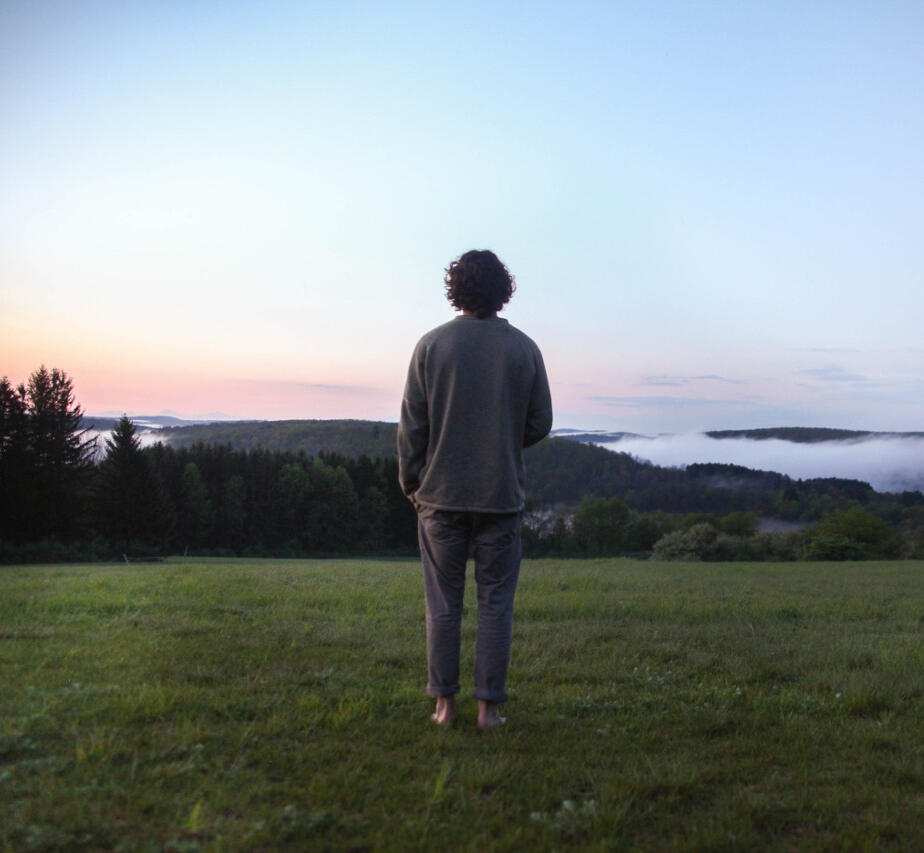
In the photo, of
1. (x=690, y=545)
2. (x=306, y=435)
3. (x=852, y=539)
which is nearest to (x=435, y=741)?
(x=690, y=545)

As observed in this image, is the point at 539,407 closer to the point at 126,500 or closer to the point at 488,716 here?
the point at 488,716

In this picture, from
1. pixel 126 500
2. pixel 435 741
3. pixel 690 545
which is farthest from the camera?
pixel 126 500

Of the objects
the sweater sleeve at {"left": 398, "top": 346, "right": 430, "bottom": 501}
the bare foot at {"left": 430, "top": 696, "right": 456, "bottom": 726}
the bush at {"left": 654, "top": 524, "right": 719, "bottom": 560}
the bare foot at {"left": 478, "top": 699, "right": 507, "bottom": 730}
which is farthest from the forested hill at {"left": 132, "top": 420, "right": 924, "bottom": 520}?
the bare foot at {"left": 478, "top": 699, "right": 507, "bottom": 730}

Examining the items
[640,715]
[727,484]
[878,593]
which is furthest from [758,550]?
[727,484]

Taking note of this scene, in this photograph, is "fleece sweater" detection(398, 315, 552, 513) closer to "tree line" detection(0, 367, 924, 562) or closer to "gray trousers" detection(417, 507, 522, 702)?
"gray trousers" detection(417, 507, 522, 702)

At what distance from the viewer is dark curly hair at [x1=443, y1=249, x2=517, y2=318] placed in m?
4.32

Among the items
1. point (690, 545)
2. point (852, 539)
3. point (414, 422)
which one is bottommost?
point (852, 539)

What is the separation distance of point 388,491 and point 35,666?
78.9 metres

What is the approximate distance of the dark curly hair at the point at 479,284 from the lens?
4.32 m

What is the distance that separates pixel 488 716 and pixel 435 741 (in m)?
0.42

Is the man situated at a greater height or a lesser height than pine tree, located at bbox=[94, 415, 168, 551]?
greater

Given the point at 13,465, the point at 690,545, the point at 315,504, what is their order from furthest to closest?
the point at 315,504 < the point at 13,465 < the point at 690,545

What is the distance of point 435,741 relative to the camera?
3.80m

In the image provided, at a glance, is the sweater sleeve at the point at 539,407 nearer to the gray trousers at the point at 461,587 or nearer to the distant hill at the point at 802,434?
the gray trousers at the point at 461,587
